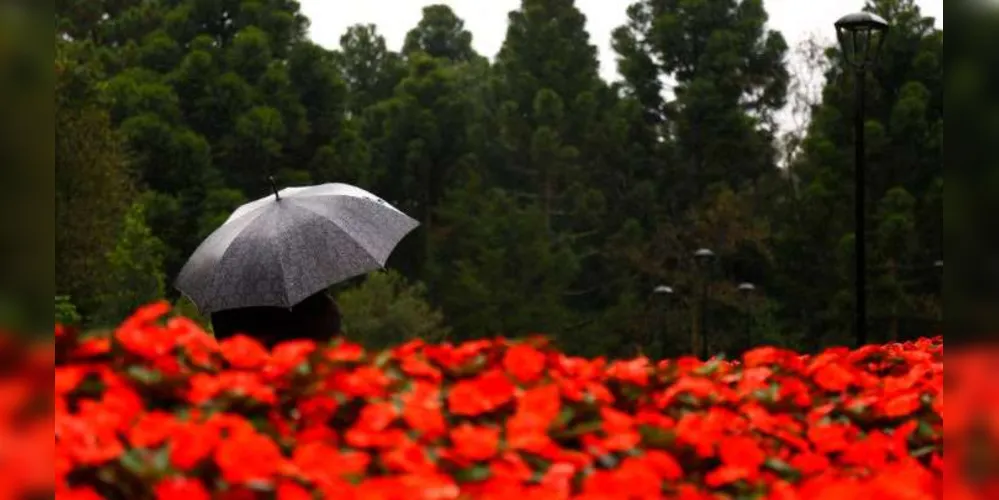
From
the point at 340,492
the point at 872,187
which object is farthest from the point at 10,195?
the point at 872,187

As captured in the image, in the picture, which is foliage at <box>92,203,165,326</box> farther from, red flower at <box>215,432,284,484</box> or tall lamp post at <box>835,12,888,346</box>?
red flower at <box>215,432,284,484</box>

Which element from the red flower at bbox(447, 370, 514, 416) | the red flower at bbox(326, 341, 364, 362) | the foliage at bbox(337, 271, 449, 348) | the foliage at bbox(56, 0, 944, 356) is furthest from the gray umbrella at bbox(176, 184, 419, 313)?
the foliage at bbox(56, 0, 944, 356)

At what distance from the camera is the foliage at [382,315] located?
28547 millimetres

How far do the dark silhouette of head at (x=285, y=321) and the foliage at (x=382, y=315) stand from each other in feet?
73.2

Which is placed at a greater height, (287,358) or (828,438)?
(287,358)

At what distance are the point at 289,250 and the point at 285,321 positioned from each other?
324 millimetres

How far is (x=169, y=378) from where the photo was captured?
8.38ft

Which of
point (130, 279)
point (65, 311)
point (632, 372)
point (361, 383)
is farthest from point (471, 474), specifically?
point (130, 279)

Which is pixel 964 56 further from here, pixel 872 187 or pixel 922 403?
pixel 872 187

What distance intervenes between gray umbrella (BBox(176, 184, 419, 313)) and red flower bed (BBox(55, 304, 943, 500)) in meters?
2.49

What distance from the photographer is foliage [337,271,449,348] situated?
2855cm

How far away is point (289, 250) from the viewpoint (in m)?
5.61

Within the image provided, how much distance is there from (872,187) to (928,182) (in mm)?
1286

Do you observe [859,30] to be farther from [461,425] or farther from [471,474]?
[471,474]
